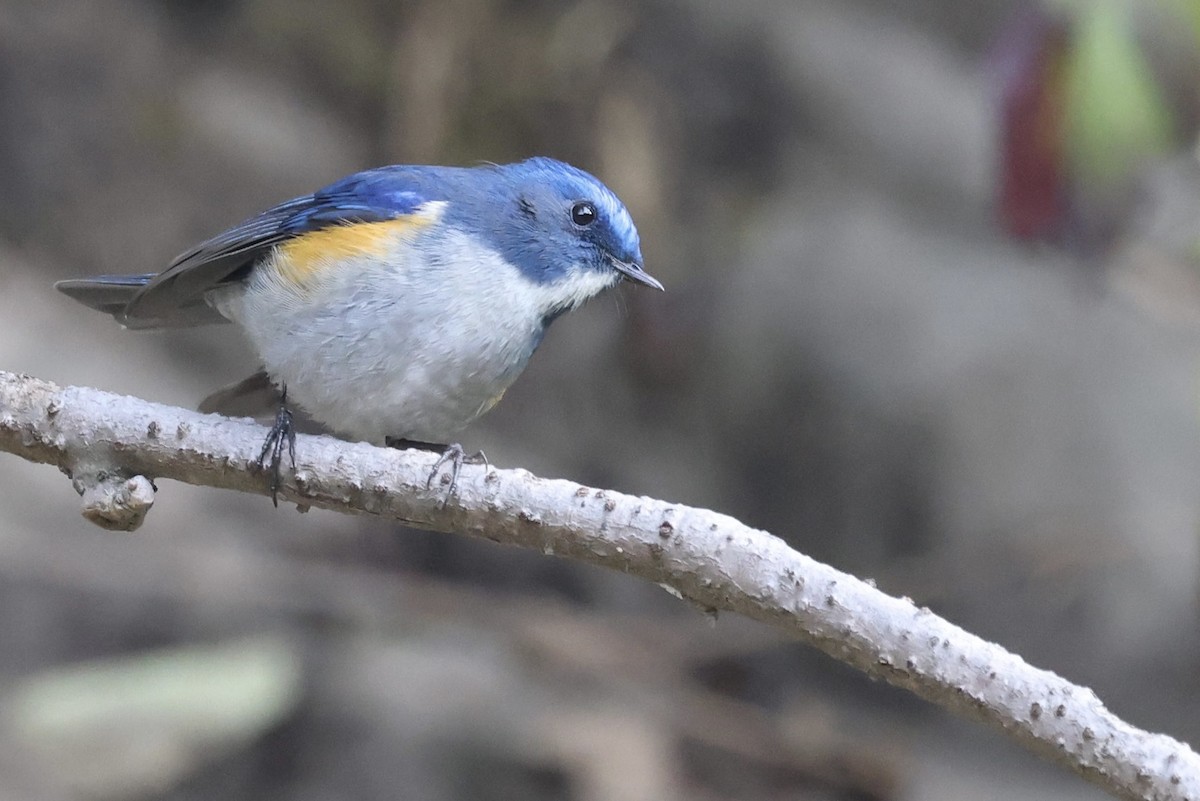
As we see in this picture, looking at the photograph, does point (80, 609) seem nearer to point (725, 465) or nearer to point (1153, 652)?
point (725, 465)

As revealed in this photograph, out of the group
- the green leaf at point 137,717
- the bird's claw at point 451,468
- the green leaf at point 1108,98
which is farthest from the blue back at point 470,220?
the green leaf at point 137,717

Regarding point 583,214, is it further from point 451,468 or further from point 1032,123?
point 1032,123

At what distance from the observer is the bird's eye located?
323 cm

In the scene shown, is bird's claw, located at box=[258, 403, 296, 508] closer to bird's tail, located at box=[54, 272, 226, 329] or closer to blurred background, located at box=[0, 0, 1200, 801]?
bird's tail, located at box=[54, 272, 226, 329]

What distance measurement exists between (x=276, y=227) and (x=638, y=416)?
322 cm

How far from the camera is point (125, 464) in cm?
251

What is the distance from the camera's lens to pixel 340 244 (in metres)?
3.04

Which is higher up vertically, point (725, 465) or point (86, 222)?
point (725, 465)

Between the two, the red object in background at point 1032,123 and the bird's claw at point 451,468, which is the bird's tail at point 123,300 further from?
the red object in background at point 1032,123

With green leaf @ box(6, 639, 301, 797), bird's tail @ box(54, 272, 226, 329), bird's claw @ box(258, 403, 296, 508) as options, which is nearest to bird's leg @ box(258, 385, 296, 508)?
bird's claw @ box(258, 403, 296, 508)

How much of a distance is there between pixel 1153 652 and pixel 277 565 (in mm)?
4031

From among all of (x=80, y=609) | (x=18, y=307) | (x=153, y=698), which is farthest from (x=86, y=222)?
(x=153, y=698)

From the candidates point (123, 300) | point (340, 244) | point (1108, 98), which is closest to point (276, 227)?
point (340, 244)

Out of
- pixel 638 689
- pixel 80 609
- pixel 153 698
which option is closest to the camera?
pixel 153 698
